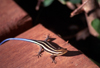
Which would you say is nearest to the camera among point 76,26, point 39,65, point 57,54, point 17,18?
point 39,65

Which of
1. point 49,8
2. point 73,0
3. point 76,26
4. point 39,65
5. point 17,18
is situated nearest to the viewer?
point 39,65

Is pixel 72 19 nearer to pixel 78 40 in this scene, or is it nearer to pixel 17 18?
pixel 78 40

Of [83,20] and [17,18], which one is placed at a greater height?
[17,18]

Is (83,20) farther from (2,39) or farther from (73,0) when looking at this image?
(2,39)

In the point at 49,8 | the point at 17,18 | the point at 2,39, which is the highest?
the point at 17,18

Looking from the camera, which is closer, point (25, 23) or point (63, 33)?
point (25, 23)

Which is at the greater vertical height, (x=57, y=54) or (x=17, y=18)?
(x=17, y=18)

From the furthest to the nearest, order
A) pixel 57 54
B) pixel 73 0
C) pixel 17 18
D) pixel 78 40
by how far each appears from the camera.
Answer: pixel 78 40 < pixel 73 0 < pixel 17 18 < pixel 57 54

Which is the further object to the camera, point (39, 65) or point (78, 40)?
point (78, 40)

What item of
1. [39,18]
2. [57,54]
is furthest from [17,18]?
[39,18]
